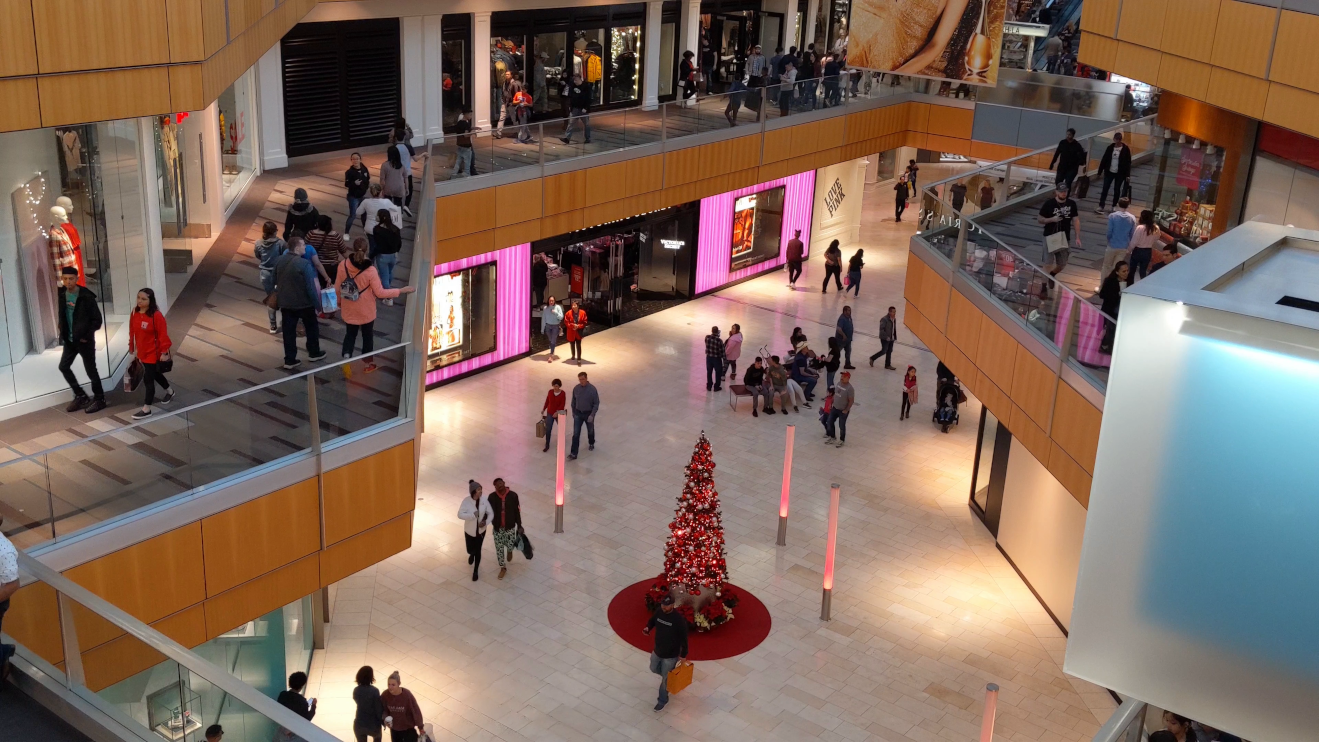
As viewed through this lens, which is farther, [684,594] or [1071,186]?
[1071,186]

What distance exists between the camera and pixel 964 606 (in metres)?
17.3

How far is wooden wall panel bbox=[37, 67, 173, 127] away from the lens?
33.1ft

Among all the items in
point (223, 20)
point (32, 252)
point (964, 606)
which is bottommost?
point (964, 606)

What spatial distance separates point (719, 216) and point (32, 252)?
20941 millimetres

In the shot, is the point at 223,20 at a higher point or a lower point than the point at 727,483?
higher

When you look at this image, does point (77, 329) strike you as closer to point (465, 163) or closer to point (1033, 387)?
point (1033, 387)

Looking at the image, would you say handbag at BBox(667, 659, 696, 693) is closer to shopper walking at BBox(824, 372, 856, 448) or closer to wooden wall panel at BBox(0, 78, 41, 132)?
shopper walking at BBox(824, 372, 856, 448)

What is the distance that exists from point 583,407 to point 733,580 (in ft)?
14.8

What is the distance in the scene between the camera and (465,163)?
71.7 ft

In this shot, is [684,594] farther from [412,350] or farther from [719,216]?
[719,216]

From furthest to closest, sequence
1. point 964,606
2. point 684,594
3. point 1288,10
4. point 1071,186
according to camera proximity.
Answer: point 1071,186
point 964,606
point 684,594
point 1288,10

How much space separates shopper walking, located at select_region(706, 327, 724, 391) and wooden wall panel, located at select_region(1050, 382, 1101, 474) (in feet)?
35.9

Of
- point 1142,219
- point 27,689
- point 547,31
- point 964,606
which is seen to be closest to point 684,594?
point 964,606

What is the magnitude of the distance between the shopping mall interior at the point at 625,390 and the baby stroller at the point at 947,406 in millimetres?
73
